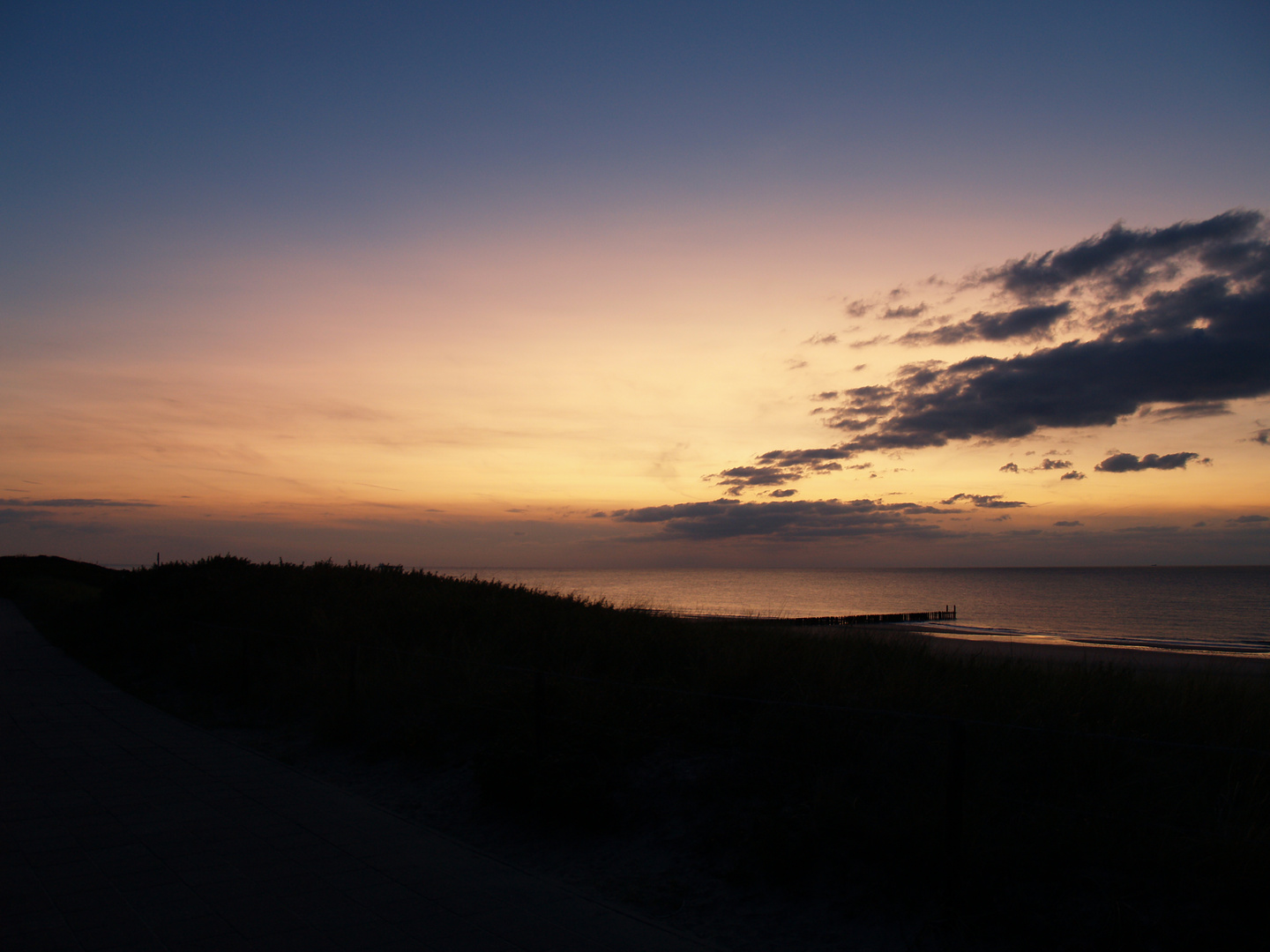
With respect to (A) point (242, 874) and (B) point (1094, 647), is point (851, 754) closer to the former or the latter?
(A) point (242, 874)

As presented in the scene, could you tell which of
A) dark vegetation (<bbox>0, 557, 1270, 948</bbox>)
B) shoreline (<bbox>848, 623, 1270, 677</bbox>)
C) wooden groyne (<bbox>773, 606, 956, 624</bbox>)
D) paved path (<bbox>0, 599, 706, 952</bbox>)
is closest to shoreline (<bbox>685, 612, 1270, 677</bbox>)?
shoreline (<bbox>848, 623, 1270, 677</bbox>)

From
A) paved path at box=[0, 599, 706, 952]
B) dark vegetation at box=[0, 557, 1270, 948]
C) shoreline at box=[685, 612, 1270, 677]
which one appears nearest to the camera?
paved path at box=[0, 599, 706, 952]

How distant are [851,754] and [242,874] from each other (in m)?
4.65

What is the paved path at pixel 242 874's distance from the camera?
14.7 feet

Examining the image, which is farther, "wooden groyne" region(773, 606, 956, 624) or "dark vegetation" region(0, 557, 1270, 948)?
"wooden groyne" region(773, 606, 956, 624)

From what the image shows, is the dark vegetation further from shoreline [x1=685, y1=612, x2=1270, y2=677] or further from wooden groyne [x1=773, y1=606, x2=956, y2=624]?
wooden groyne [x1=773, y1=606, x2=956, y2=624]

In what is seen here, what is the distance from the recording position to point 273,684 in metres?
12.0

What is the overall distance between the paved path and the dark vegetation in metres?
1.19

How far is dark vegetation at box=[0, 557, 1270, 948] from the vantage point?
472 cm

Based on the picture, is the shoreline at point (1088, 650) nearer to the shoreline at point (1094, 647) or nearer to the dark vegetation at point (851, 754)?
the shoreline at point (1094, 647)

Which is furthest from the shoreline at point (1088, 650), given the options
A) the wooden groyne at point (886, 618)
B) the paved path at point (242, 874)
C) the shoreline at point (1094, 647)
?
the paved path at point (242, 874)

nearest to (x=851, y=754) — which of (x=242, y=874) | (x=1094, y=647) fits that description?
(x=242, y=874)

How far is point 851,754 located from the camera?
6.58 m

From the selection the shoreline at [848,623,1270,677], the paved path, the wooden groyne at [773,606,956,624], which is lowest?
the paved path
